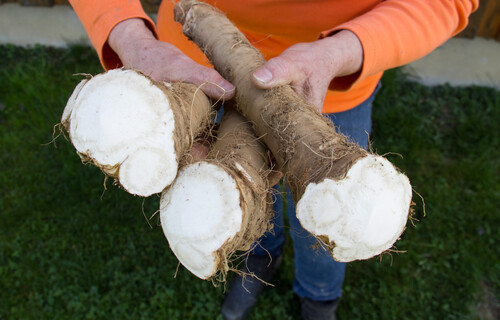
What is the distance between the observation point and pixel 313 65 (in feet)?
3.80

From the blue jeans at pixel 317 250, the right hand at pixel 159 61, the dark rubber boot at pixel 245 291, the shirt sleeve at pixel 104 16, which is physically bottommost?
the dark rubber boot at pixel 245 291

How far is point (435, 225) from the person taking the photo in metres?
2.29

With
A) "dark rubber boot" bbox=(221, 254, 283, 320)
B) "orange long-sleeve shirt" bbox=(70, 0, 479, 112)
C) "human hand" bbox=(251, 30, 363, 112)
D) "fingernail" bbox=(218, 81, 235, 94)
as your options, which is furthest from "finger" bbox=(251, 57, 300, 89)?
"dark rubber boot" bbox=(221, 254, 283, 320)

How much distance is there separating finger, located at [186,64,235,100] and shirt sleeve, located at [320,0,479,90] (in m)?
0.35

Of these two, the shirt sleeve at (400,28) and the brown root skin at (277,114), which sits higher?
the shirt sleeve at (400,28)

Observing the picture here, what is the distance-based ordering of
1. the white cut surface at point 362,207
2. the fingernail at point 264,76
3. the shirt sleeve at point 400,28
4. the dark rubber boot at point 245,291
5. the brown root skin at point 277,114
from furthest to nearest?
the dark rubber boot at point 245,291, the shirt sleeve at point 400,28, the fingernail at point 264,76, the brown root skin at point 277,114, the white cut surface at point 362,207

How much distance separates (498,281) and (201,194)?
1.88 meters

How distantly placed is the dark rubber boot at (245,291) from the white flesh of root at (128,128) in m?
1.10

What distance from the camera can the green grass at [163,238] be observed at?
2.00 meters

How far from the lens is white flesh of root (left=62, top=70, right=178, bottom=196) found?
2.92 ft

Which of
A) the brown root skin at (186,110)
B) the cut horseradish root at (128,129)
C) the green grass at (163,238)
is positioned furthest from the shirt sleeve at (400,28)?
the green grass at (163,238)

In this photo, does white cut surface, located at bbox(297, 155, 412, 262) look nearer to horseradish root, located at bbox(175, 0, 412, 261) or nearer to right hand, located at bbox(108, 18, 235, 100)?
horseradish root, located at bbox(175, 0, 412, 261)

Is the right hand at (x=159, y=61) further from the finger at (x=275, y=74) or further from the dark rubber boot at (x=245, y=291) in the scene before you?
the dark rubber boot at (x=245, y=291)

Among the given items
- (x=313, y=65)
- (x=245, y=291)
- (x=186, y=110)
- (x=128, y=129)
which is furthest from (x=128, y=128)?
(x=245, y=291)
